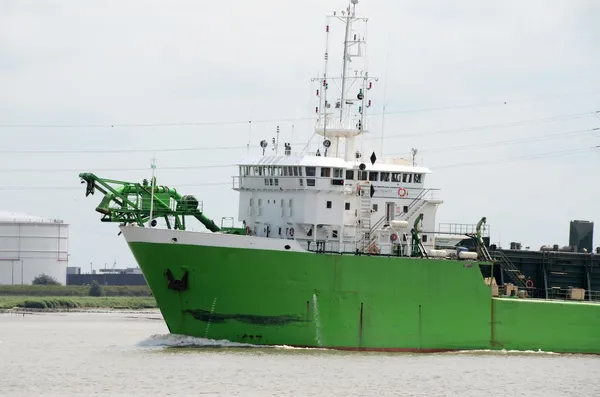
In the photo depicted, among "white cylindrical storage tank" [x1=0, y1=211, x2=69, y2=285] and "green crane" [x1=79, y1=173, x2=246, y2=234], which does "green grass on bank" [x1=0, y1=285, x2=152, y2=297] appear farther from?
"green crane" [x1=79, y1=173, x2=246, y2=234]

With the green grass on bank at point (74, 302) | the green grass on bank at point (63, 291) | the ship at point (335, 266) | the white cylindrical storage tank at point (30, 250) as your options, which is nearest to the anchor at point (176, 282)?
the ship at point (335, 266)

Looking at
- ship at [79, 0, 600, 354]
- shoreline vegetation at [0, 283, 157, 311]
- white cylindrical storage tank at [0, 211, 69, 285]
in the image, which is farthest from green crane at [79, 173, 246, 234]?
white cylindrical storage tank at [0, 211, 69, 285]

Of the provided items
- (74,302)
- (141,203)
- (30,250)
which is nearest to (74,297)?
(74,302)

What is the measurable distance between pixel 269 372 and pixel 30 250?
275 feet

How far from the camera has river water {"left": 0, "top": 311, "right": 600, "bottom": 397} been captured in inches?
1405

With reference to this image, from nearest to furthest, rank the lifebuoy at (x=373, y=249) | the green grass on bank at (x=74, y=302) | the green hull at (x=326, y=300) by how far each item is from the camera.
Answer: the green hull at (x=326, y=300) < the lifebuoy at (x=373, y=249) < the green grass on bank at (x=74, y=302)

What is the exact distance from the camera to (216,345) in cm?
4316

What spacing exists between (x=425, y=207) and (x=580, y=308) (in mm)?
6616

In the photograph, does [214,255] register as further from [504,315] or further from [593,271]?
[593,271]

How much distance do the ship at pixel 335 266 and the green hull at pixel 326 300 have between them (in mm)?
35

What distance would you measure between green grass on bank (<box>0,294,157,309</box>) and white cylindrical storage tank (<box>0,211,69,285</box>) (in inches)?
388

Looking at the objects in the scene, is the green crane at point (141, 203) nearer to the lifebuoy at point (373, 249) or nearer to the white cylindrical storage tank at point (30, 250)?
the lifebuoy at point (373, 249)

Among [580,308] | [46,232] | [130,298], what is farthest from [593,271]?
[46,232]

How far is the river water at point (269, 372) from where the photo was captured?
117ft
